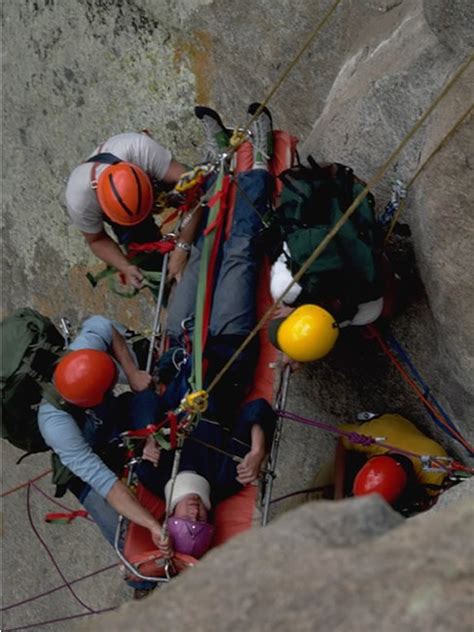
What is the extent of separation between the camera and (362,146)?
15.5 ft

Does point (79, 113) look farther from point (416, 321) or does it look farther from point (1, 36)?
point (416, 321)

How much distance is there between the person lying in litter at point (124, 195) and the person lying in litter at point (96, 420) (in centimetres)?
59

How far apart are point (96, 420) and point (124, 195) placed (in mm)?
1224

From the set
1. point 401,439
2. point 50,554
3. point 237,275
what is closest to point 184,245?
point 237,275

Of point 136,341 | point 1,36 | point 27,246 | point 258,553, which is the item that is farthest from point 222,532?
point 1,36

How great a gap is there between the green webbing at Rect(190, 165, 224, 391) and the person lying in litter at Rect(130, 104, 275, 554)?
0.12 m

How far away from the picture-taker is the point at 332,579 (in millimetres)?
1925

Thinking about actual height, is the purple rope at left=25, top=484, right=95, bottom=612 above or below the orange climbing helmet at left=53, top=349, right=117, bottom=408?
below

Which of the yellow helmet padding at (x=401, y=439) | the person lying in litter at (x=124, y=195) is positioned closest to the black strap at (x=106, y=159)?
the person lying in litter at (x=124, y=195)

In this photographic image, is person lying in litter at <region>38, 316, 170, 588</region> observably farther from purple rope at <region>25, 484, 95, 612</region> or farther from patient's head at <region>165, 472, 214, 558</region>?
purple rope at <region>25, 484, 95, 612</region>

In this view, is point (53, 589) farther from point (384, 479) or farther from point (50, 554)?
point (384, 479)

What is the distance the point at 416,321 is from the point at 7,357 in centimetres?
223

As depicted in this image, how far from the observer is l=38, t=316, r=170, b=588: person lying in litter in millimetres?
4090

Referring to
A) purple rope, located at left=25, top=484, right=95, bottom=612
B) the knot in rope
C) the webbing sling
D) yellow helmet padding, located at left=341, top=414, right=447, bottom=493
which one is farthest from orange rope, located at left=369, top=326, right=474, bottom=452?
purple rope, located at left=25, top=484, right=95, bottom=612
